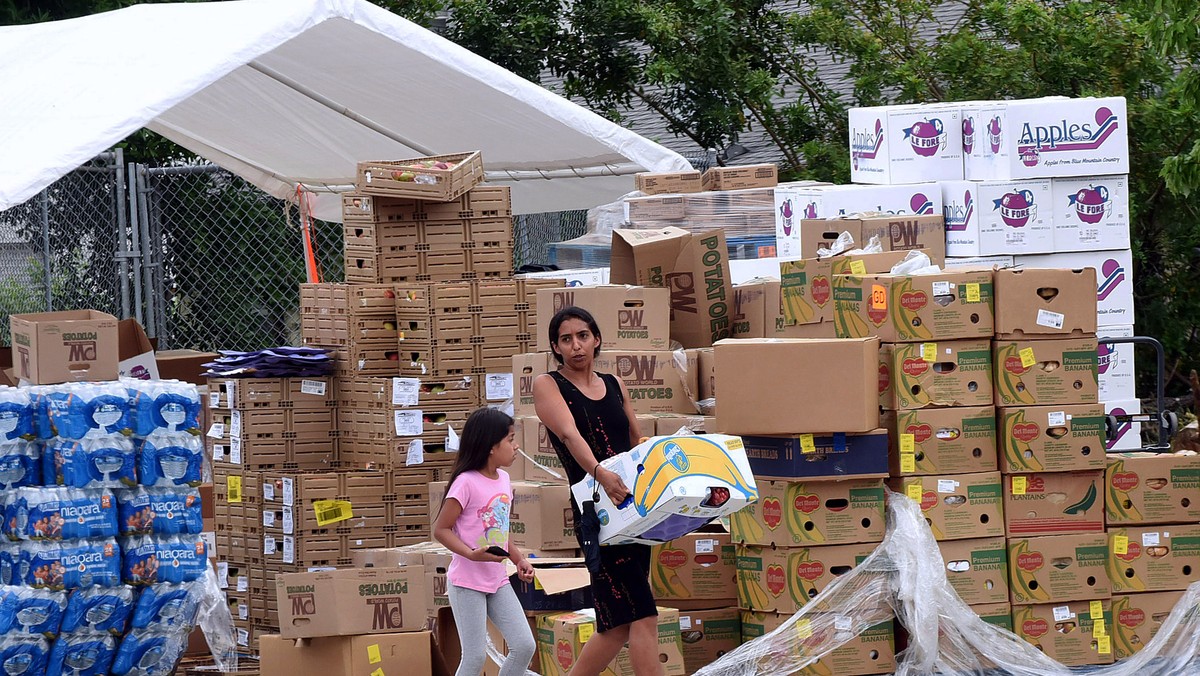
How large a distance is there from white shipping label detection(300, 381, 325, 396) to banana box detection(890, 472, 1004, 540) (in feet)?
11.6

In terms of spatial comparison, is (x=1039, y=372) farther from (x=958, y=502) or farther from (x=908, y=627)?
(x=908, y=627)

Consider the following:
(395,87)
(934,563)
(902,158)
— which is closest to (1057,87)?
(902,158)

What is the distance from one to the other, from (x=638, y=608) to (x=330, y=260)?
29.6 feet

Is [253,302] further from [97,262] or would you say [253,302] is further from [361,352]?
[361,352]

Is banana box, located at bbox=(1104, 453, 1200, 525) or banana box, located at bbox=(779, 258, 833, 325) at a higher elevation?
banana box, located at bbox=(779, 258, 833, 325)

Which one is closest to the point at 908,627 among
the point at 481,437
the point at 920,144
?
the point at 481,437

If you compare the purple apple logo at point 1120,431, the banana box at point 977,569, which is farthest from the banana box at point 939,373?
the purple apple logo at point 1120,431

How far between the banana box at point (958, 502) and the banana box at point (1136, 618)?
0.74 m

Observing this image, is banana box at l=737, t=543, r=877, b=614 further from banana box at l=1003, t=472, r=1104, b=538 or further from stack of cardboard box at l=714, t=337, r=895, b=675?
banana box at l=1003, t=472, r=1104, b=538

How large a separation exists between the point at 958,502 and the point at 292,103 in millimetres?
6325

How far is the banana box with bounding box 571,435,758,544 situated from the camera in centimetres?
529

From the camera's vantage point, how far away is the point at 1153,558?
7008mm

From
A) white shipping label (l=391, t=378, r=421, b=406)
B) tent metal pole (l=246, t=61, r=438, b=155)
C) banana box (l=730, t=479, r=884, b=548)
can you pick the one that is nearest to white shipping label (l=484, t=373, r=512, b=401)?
white shipping label (l=391, t=378, r=421, b=406)

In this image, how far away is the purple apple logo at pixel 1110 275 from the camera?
336 inches
